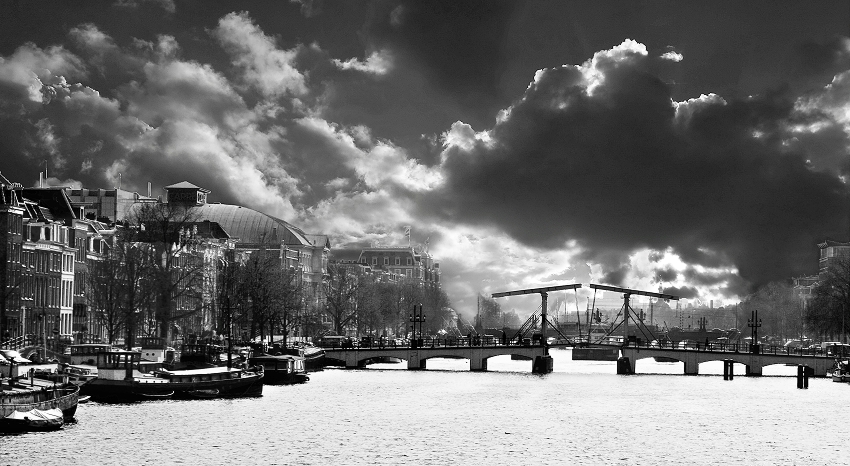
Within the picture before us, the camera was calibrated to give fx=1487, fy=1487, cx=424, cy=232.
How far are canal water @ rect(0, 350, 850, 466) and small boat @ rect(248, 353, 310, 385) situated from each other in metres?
2.12

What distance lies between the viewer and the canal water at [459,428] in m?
73.6

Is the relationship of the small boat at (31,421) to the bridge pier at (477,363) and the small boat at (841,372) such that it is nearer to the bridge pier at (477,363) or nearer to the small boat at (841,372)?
the small boat at (841,372)

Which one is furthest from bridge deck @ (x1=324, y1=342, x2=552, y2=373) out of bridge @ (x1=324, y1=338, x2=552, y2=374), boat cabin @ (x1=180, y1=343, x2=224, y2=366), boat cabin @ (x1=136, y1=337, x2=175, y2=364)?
boat cabin @ (x1=136, y1=337, x2=175, y2=364)

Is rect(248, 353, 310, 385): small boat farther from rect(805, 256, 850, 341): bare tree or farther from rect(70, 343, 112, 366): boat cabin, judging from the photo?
rect(805, 256, 850, 341): bare tree

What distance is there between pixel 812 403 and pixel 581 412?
71.0 ft

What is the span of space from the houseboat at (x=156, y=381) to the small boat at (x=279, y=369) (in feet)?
40.3

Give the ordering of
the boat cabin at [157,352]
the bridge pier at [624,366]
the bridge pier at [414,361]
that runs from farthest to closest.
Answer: the bridge pier at [414,361], the bridge pier at [624,366], the boat cabin at [157,352]

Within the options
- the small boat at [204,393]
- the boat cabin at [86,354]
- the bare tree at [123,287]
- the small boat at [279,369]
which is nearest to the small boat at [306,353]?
the small boat at [279,369]

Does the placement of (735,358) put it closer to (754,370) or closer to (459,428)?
(754,370)

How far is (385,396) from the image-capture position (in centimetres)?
11344

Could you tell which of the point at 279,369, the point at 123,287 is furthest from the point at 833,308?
the point at 123,287

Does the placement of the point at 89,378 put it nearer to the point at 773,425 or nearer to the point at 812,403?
the point at 773,425

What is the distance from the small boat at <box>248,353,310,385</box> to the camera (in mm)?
127312

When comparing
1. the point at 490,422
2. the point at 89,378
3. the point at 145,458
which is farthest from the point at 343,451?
the point at 89,378
